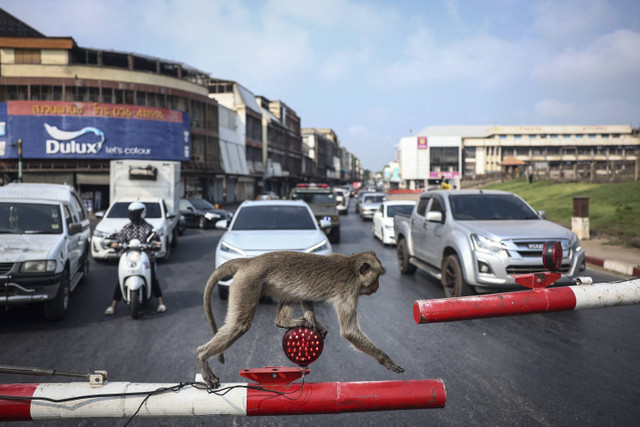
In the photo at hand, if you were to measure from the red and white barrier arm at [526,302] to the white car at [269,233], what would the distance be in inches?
146

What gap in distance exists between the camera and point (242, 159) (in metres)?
50.9

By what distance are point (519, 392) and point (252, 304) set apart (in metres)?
3.16

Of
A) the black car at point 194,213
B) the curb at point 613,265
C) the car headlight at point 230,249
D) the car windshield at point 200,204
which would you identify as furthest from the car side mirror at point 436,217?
the car windshield at point 200,204

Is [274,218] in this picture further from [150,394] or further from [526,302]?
[526,302]

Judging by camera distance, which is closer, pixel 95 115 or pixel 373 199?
pixel 373 199

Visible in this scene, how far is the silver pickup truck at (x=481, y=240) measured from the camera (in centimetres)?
591

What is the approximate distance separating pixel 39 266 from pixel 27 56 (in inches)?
1484

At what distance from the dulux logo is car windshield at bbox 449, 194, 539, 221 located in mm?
33781

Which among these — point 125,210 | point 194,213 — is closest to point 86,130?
point 194,213

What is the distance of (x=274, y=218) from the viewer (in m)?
8.20

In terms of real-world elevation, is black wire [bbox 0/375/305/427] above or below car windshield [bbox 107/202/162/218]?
below

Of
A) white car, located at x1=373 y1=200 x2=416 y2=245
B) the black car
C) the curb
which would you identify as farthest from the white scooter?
the black car

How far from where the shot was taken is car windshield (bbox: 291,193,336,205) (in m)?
16.5

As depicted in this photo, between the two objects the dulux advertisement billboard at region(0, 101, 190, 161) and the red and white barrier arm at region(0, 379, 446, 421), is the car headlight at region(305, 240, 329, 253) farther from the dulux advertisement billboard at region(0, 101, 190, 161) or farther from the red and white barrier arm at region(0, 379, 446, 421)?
Answer: the dulux advertisement billboard at region(0, 101, 190, 161)
